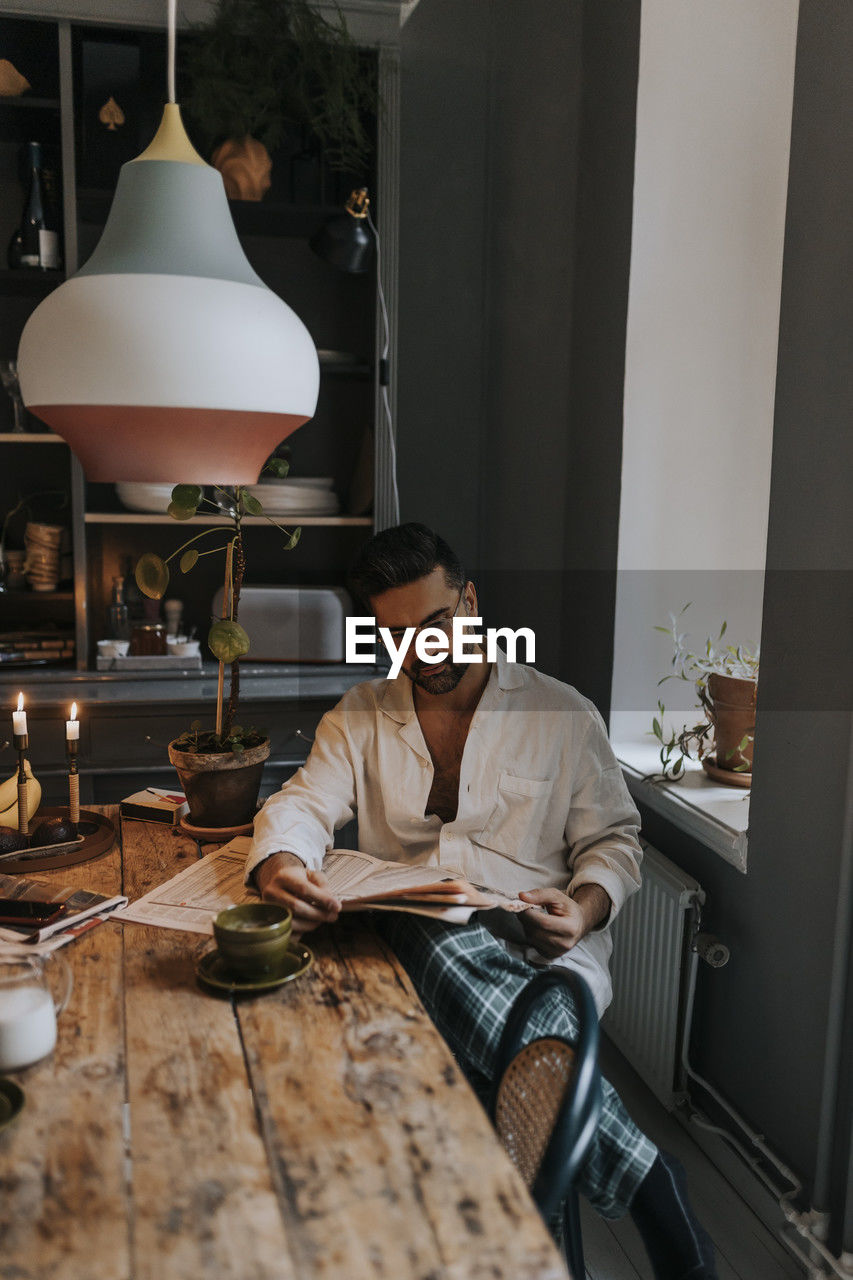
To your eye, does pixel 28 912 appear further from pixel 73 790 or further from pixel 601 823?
pixel 601 823

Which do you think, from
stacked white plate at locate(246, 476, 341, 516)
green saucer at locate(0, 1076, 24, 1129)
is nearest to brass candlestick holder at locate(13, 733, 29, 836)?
green saucer at locate(0, 1076, 24, 1129)

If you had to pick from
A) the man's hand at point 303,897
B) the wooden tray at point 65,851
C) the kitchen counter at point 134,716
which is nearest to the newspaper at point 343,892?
the man's hand at point 303,897

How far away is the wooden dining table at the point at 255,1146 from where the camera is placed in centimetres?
85

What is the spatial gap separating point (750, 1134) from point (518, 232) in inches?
95.6

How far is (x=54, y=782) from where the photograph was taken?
2.79 m

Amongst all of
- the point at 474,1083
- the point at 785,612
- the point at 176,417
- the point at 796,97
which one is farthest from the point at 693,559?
the point at 176,417

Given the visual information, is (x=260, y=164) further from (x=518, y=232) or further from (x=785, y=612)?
(x=785, y=612)

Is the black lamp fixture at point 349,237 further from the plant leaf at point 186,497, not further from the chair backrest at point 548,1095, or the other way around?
the chair backrest at point 548,1095

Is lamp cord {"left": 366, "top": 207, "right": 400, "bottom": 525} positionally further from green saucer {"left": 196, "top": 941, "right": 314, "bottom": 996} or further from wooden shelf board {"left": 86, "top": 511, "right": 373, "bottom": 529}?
green saucer {"left": 196, "top": 941, "right": 314, "bottom": 996}

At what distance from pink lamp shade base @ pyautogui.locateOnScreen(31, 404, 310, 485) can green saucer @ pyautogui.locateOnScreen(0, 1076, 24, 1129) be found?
71 centimetres

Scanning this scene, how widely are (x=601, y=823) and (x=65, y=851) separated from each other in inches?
37.5

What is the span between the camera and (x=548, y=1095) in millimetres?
1134

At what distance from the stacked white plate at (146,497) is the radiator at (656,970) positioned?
1.69 metres

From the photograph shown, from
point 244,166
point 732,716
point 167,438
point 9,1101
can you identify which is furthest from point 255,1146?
point 244,166
